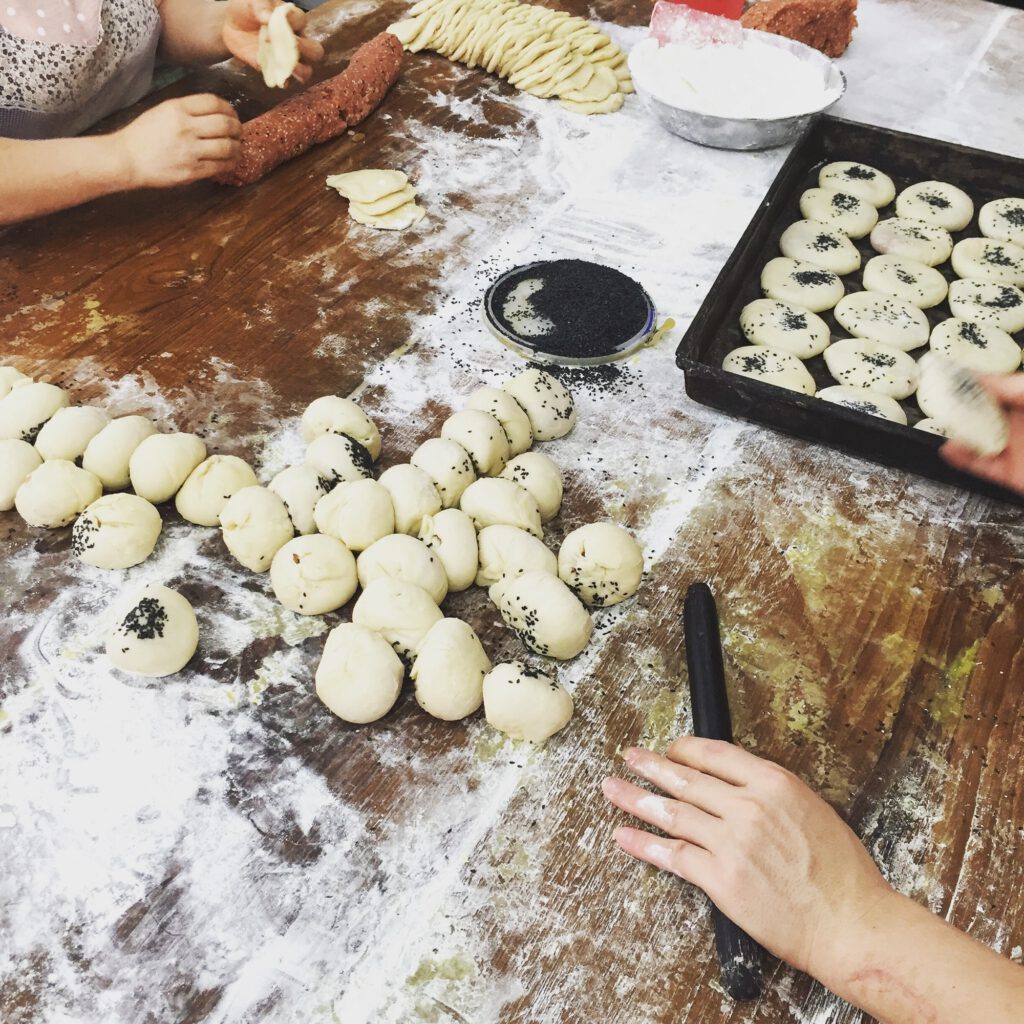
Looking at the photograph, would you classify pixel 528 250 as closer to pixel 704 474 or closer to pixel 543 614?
pixel 704 474

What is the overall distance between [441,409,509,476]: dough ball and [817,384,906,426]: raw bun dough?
2.19 feet

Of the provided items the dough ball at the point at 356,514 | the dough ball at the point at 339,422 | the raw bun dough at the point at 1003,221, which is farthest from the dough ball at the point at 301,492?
the raw bun dough at the point at 1003,221

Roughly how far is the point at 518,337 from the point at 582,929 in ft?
4.00

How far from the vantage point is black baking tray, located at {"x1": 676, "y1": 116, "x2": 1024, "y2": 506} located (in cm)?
165

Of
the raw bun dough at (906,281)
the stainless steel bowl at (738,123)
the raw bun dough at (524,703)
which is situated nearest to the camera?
the raw bun dough at (524,703)

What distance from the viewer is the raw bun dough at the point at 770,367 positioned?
1.87 meters

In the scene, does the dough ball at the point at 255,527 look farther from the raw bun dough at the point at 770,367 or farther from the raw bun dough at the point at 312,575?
the raw bun dough at the point at 770,367

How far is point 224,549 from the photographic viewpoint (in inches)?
62.4

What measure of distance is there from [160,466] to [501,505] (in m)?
0.60

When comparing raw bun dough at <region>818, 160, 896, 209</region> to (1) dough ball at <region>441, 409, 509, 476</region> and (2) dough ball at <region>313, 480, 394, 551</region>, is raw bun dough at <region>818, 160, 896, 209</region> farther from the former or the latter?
(2) dough ball at <region>313, 480, 394, 551</region>

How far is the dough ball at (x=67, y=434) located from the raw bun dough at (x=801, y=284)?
1480 millimetres

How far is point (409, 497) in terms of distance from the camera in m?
1.55

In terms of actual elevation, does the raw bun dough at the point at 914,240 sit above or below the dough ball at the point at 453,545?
above

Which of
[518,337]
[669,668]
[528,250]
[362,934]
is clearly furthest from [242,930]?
[528,250]
